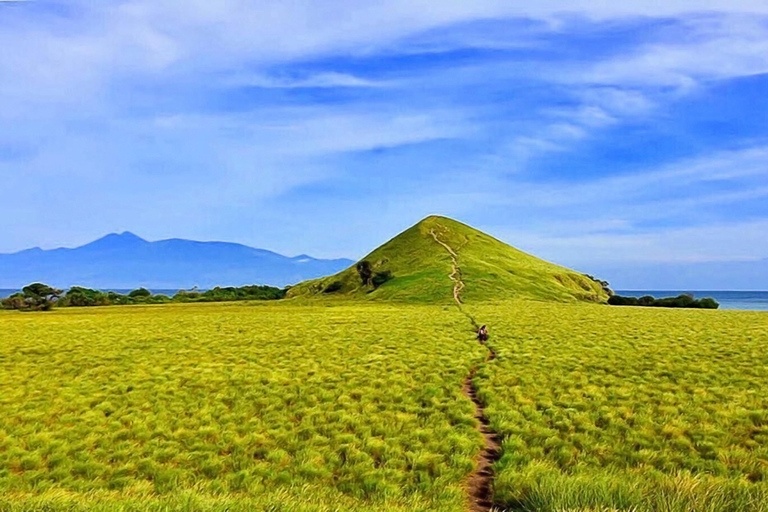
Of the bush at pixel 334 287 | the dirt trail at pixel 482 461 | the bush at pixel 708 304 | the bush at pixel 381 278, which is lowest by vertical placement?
the dirt trail at pixel 482 461

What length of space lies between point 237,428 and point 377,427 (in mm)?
4130

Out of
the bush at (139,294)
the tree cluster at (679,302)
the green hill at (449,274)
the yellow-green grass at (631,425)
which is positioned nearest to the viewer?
the yellow-green grass at (631,425)

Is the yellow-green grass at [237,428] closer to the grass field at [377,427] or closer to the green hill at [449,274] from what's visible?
the grass field at [377,427]

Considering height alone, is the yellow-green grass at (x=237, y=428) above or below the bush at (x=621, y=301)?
below

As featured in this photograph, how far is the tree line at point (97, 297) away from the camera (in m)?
93.4

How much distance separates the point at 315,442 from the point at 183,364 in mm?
14389

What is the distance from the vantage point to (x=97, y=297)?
116m

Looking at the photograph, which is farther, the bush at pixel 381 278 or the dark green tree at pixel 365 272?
the dark green tree at pixel 365 272

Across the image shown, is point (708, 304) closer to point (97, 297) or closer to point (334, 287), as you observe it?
point (334, 287)

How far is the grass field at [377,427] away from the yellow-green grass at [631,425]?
0.06 metres

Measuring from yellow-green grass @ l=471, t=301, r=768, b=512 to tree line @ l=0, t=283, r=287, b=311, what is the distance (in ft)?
304

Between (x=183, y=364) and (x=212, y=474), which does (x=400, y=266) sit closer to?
(x=183, y=364)

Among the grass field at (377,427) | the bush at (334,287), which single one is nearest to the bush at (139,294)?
the bush at (334,287)

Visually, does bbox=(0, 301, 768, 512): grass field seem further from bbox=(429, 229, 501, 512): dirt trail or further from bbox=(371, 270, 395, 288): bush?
bbox=(371, 270, 395, 288): bush
